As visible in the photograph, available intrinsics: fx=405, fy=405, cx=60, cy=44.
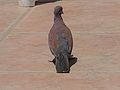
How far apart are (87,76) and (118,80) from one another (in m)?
0.43

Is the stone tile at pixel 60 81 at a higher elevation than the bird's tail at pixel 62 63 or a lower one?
lower

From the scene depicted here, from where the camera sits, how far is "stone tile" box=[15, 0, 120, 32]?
8.44m

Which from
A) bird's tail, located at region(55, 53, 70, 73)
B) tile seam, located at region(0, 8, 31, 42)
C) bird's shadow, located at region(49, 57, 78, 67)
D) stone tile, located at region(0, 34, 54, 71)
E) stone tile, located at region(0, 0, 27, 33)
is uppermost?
bird's tail, located at region(55, 53, 70, 73)

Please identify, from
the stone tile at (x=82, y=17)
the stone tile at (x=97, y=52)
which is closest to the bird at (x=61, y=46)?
the stone tile at (x=97, y=52)

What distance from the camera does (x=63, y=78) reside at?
17.6 feet

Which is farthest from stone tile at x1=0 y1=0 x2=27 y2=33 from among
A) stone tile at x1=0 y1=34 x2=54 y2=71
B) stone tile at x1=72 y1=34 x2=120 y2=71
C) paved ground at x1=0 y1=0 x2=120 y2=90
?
stone tile at x1=72 y1=34 x2=120 y2=71

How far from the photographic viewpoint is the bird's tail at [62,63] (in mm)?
5364

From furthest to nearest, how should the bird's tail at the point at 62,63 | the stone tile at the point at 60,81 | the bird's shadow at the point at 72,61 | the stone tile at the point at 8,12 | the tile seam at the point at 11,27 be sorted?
the stone tile at the point at 8,12 → the tile seam at the point at 11,27 → the bird's shadow at the point at 72,61 → the bird's tail at the point at 62,63 → the stone tile at the point at 60,81

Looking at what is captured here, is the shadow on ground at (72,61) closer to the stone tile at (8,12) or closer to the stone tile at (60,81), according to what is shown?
the stone tile at (60,81)

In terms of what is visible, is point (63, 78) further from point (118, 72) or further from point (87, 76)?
point (118, 72)

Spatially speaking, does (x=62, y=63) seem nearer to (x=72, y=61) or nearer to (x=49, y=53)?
(x=72, y=61)

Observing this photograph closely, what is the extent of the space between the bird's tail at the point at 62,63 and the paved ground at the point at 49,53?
86 millimetres

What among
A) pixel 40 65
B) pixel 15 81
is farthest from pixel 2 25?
pixel 15 81

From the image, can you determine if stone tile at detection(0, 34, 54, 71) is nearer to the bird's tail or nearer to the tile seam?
the tile seam
